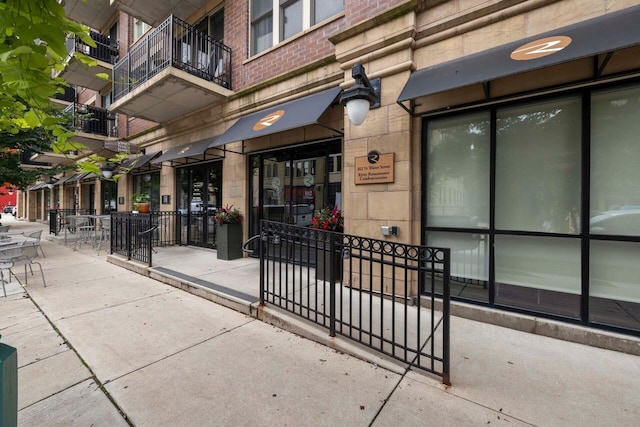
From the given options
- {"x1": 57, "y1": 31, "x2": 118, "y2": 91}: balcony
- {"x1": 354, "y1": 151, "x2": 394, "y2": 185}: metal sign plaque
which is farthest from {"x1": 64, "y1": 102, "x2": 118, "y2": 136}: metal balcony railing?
{"x1": 354, "y1": 151, "x2": 394, "y2": 185}: metal sign plaque

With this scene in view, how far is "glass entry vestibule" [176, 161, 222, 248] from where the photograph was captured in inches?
339

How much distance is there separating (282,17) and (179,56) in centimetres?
407

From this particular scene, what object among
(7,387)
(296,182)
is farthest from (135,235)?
(7,387)

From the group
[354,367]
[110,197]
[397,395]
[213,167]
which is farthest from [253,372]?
[110,197]

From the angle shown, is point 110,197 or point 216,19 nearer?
point 216,19

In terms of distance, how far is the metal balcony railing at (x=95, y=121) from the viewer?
12.7 metres

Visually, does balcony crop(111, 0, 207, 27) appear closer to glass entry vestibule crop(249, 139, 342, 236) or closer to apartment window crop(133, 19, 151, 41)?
apartment window crop(133, 19, 151, 41)

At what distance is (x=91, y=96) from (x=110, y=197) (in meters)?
6.78

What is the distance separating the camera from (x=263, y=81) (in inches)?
275

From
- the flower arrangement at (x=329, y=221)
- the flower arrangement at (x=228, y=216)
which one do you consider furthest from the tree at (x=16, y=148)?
the flower arrangement at (x=329, y=221)

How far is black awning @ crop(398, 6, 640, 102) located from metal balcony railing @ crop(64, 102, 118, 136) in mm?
14169

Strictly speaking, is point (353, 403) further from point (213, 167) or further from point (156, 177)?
point (156, 177)

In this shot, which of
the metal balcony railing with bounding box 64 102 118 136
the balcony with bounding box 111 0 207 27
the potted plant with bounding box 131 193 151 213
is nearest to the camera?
the balcony with bounding box 111 0 207 27

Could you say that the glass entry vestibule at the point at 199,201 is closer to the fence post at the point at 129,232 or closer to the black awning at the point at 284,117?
the fence post at the point at 129,232
